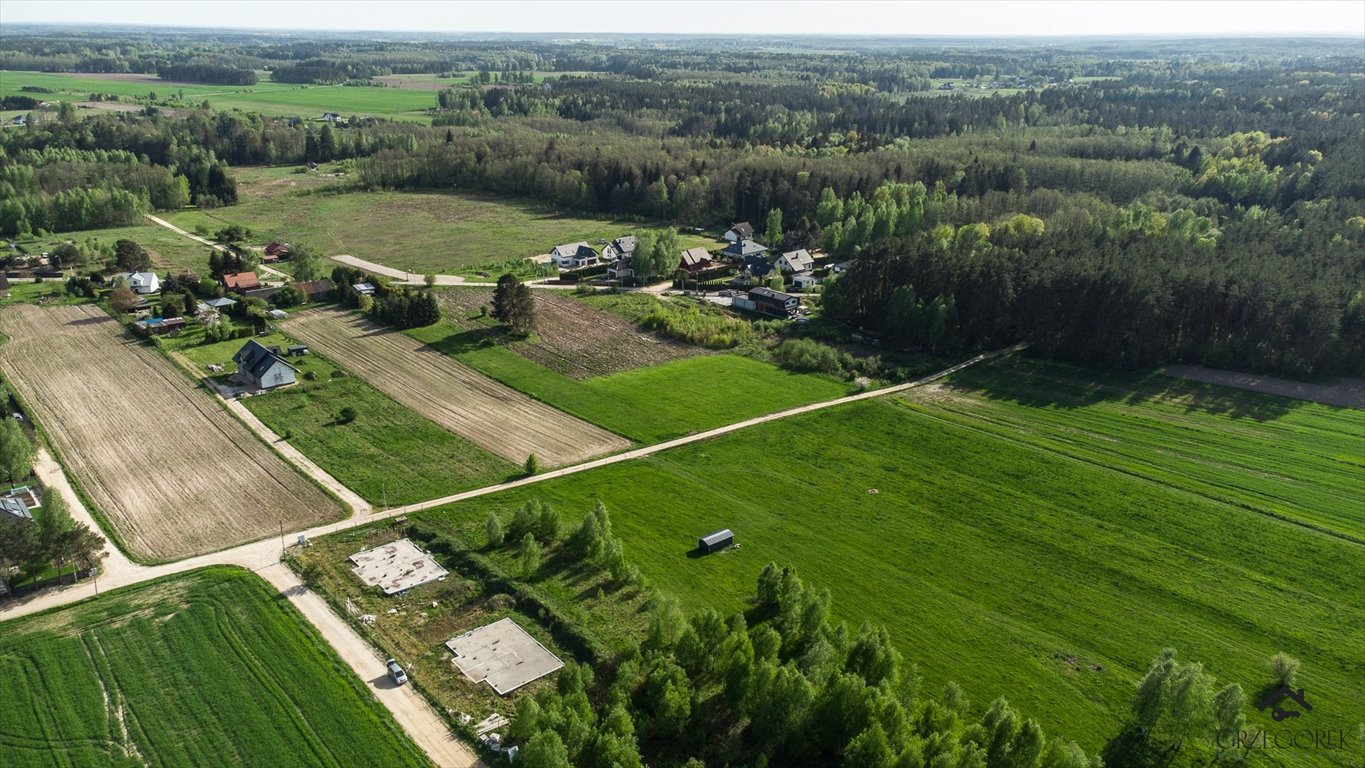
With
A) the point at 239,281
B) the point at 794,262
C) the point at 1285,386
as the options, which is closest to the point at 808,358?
the point at 794,262

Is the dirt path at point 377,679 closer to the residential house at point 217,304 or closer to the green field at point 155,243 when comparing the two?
the residential house at point 217,304

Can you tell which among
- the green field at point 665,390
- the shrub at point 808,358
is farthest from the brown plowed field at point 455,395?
the shrub at point 808,358

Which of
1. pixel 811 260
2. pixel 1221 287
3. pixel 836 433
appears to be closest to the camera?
pixel 836 433

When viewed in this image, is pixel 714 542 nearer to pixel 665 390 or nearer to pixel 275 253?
pixel 665 390

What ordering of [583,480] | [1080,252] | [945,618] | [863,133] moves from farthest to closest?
1. [863,133]
2. [1080,252]
3. [583,480]
4. [945,618]

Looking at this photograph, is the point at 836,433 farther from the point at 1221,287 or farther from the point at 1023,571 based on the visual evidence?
the point at 1221,287

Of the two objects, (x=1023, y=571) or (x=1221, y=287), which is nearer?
(x=1023, y=571)

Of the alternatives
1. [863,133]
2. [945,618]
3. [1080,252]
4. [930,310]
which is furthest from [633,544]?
[863,133]
